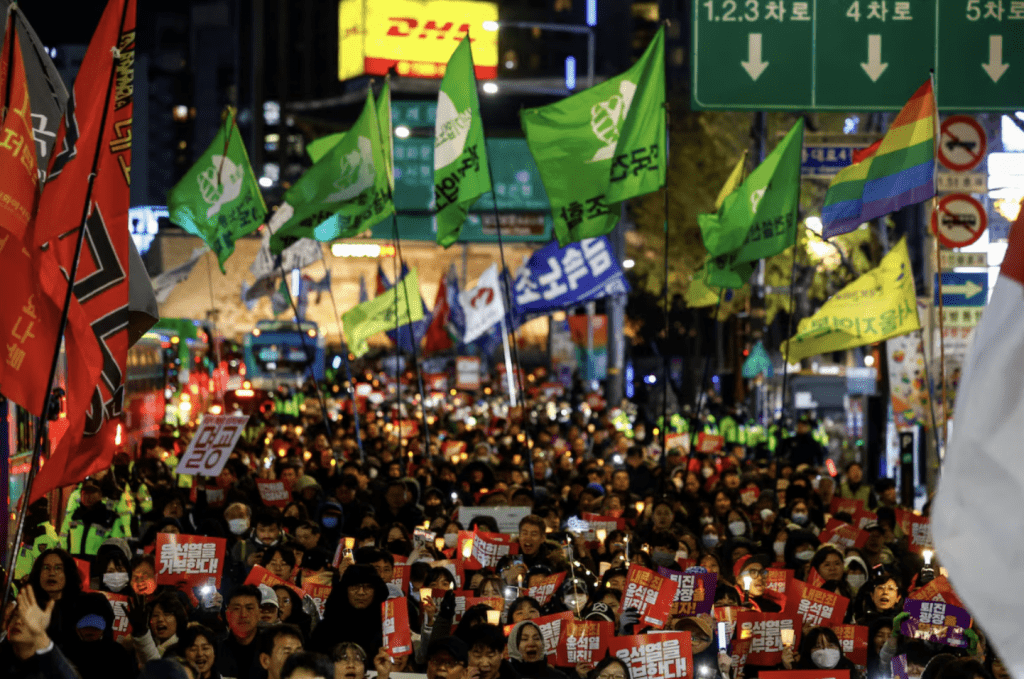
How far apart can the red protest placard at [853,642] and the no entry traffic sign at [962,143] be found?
6.82 meters

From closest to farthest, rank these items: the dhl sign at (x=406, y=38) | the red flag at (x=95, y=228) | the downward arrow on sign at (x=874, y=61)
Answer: the red flag at (x=95, y=228) < the downward arrow on sign at (x=874, y=61) < the dhl sign at (x=406, y=38)

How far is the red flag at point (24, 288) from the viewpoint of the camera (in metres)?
5.98

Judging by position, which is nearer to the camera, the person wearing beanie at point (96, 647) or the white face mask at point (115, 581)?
the person wearing beanie at point (96, 647)

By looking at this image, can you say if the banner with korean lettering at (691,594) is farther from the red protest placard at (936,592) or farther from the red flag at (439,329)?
the red flag at (439,329)

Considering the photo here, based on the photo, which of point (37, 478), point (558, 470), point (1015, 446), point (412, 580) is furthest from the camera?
point (558, 470)

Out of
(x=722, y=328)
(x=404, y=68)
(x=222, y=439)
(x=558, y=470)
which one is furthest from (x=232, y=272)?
(x=222, y=439)

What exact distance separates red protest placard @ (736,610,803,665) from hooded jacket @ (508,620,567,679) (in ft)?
4.80

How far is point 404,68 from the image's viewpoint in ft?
198

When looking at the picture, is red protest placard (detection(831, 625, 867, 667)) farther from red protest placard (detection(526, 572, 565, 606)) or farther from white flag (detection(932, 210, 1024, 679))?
white flag (detection(932, 210, 1024, 679))

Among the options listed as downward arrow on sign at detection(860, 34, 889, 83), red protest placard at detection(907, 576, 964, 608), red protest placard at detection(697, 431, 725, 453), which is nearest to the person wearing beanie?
red protest placard at detection(907, 576, 964, 608)

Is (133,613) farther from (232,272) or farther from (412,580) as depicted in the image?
(232,272)

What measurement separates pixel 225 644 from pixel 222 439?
686 centimetres

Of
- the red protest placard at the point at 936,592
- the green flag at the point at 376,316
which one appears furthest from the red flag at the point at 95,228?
the green flag at the point at 376,316

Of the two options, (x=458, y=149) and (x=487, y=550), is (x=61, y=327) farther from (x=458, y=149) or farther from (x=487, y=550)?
(x=458, y=149)
